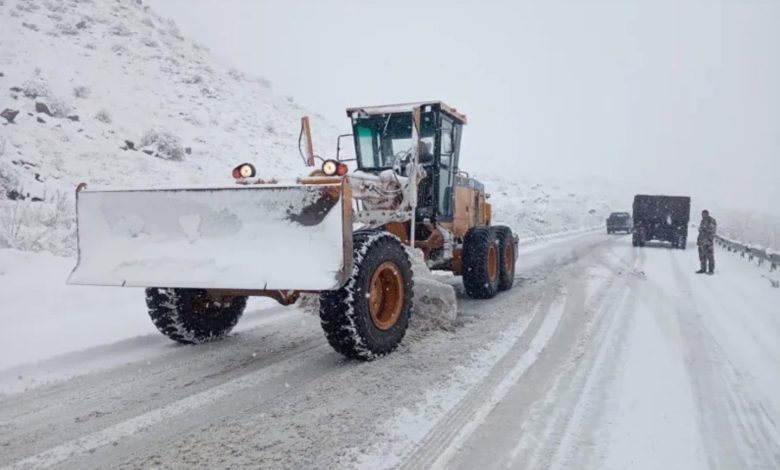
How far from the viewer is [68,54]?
1069 inches

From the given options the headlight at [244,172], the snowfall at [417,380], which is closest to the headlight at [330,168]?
the headlight at [244,172]

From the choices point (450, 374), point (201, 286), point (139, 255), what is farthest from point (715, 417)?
point (139, 255)

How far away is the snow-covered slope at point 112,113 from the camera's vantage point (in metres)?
14.4

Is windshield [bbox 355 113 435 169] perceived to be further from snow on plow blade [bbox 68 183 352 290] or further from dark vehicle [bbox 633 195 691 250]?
dark vehicle [bbox 633 195 691 250]

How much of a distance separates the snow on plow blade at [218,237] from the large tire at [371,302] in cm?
31

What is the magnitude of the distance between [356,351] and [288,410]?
1.03 m

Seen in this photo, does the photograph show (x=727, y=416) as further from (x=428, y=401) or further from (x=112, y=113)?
(x=112, y=113)

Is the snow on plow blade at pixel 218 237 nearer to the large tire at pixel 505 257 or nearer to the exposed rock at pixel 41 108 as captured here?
the large tire at pixel 505 257

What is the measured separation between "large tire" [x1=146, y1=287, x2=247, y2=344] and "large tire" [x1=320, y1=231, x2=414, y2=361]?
1.47m

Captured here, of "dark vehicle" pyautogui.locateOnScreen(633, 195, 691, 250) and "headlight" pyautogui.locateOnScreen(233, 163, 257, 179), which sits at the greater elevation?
"headlight" pyautogui.locateOnScreen(233, 163, 257, 179)

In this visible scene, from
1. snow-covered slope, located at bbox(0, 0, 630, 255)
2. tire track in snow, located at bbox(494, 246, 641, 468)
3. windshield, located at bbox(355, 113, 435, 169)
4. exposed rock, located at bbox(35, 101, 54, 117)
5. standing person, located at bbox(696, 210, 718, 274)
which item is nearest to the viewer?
tire track in snow, located at bbox(494, 246, 641, 468)

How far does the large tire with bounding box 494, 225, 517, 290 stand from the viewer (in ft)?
29.8

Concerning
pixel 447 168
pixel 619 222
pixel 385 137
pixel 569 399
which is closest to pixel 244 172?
pixel 385 137

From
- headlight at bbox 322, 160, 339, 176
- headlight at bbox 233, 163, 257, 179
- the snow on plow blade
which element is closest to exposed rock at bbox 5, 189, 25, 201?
the snow on plow blade
